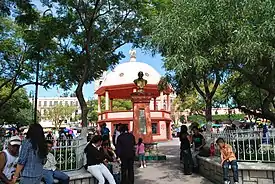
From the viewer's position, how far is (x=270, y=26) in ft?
22.1

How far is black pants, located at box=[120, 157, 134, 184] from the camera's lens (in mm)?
7933

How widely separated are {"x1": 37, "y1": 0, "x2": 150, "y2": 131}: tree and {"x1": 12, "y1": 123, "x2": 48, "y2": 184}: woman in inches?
279

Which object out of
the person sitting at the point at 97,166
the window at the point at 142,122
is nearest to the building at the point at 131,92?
the window at the point at 142,122

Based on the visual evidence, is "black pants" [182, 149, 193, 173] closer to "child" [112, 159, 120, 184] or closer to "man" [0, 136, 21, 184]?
"child" [112, 159, 120, 184]

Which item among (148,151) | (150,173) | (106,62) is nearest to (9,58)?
(106,62)

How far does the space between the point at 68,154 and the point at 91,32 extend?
6188 millimetres

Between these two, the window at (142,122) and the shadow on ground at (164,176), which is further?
the window at (142,122)

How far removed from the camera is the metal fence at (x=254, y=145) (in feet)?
23.7

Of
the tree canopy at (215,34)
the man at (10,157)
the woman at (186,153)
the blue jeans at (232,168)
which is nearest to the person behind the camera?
the man at (10,157)

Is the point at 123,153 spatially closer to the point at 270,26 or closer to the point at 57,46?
the point at 270,26

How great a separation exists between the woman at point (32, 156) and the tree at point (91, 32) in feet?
23.3

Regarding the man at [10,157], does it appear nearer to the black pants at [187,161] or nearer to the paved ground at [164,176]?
the paved ground at [164,176]

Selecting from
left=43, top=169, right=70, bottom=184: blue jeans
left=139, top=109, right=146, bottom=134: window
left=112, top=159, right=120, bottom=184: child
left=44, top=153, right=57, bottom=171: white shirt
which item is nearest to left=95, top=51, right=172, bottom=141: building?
left=139, top=109, right=146, bottom=134: window

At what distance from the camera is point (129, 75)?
98.0 feet
